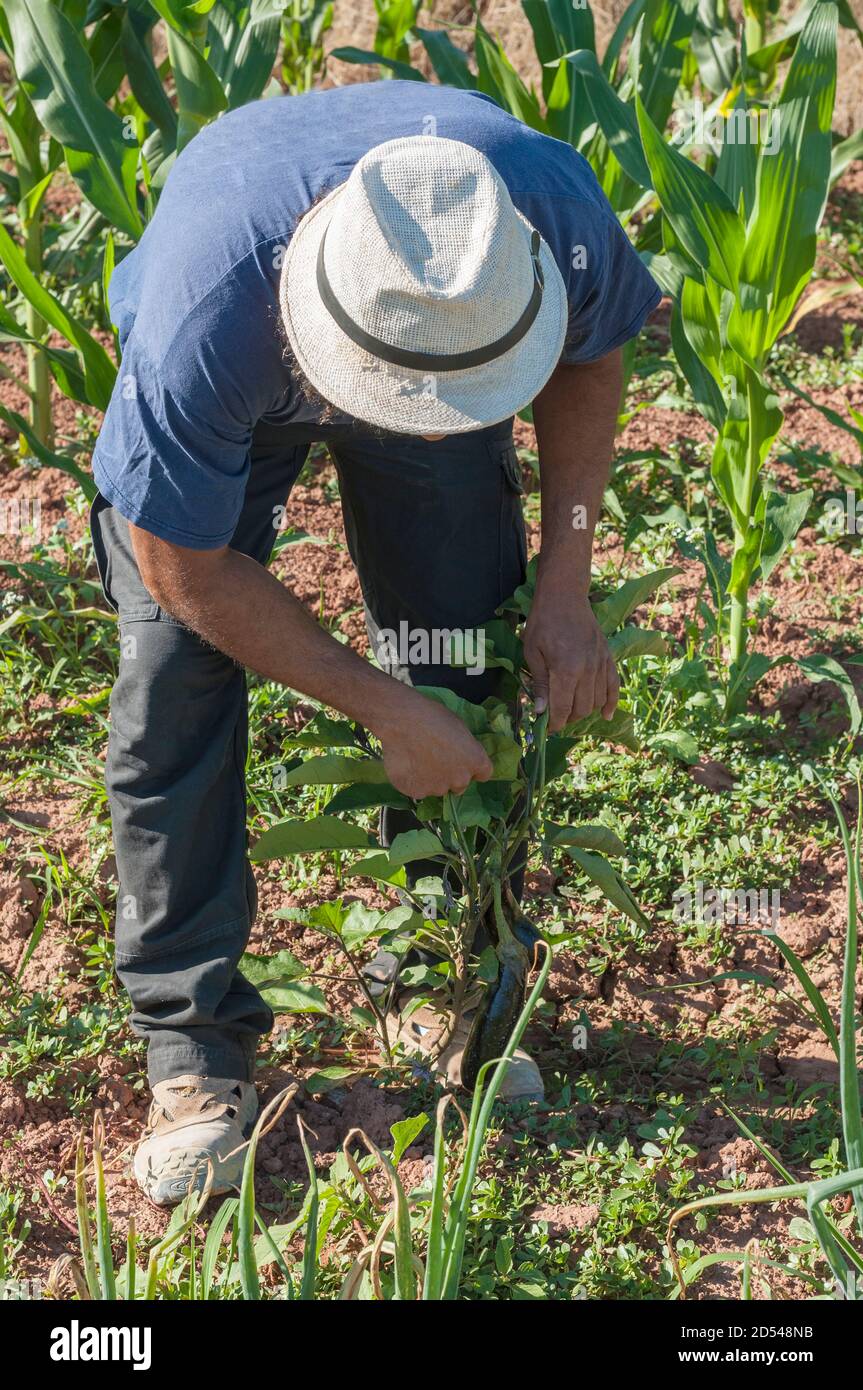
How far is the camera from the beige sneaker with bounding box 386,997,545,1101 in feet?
7.55

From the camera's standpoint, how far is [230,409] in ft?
5.77

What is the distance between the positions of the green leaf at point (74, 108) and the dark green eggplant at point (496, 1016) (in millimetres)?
1931

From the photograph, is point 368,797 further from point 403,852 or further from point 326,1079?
point 326,1079

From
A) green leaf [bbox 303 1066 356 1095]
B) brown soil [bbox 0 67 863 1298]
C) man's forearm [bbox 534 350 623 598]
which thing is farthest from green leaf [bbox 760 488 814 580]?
green leaf [bbox 303 1066 356 1095]

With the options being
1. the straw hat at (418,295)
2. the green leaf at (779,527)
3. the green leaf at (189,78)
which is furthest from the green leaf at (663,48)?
the straw hat at (418,295)

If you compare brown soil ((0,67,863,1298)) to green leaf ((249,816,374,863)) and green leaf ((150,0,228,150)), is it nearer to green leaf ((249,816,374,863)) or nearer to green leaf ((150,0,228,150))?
green leaf ((249,816,374,863))

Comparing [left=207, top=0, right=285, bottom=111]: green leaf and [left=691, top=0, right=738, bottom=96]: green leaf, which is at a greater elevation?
[left=691, top=0, right=738, bottom=96]: green leaf

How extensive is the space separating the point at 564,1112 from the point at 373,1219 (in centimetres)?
39

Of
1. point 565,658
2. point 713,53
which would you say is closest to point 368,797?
point 565,658

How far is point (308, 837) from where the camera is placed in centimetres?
209

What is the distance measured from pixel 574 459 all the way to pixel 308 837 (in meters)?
0.73

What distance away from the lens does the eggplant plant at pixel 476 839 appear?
2027 millimetres
